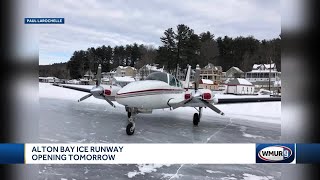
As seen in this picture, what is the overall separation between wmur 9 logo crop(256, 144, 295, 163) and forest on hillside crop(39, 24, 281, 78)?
3.66 feet

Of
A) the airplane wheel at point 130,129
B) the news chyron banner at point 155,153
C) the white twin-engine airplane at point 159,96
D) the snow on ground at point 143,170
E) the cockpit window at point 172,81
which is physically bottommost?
the snow on ground at point 143,170

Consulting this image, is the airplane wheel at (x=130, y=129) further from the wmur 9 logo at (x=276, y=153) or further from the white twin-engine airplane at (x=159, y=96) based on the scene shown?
the wmur 9 logo at (x=276, y=153)

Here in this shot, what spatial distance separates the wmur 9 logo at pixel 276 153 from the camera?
2.41 metres

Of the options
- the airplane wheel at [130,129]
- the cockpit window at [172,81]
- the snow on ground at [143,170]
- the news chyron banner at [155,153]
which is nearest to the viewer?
the news chyron banner at [155,153]

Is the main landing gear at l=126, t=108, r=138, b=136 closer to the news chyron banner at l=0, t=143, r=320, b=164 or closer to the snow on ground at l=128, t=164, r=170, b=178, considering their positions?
the snow on ground at l=128, t=164, r=170, b=178

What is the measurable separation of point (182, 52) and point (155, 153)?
293cm

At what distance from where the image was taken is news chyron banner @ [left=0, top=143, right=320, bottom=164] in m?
2.38

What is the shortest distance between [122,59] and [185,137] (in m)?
2.75

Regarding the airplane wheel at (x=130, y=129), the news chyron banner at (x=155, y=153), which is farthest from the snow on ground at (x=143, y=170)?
the airplane wheel at (x=130, y=129)

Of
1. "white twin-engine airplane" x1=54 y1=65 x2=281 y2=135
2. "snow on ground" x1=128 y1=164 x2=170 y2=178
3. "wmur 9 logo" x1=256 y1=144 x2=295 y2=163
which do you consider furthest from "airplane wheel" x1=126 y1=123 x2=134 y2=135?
"wmur 9 logo" x1=256 y1=144 x2=295 y2=163

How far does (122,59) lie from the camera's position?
4273mm

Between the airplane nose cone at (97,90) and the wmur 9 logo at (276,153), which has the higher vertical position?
the airplane nose cone at (97,90)

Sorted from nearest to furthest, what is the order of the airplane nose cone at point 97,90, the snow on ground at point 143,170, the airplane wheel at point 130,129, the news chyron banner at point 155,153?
1. the news chyron banner at point 155,153
2. the snow on ground at point 143,170
3. the airplane wheel at point 130,129
4. the airplane nose cone at point 97,90

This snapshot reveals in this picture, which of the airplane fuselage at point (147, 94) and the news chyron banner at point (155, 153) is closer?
the news chyron banner at point (155, 153)
